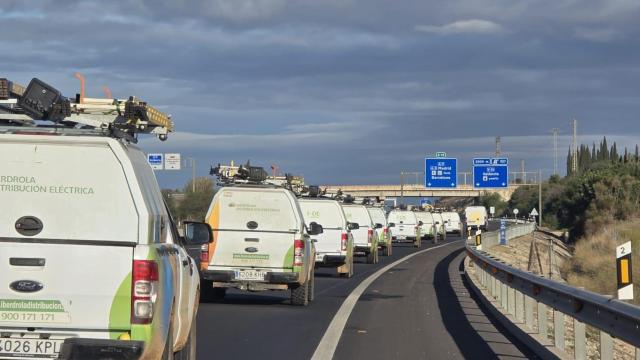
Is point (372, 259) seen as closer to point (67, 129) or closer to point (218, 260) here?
point (218, 260)

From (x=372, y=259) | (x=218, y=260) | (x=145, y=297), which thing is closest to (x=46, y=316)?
(x=145, y=297)

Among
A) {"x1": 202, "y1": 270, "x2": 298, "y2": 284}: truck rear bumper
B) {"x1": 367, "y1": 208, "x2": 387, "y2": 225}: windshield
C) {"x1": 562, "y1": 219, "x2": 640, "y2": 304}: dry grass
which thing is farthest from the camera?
{"x1": 367, "y1": 208, "x2": 387, "y2": 225}: windshield

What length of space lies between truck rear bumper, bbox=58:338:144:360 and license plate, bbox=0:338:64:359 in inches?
4.6

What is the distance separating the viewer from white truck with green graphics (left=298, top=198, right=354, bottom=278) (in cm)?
2581

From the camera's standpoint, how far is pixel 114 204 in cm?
675

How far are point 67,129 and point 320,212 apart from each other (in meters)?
18.9

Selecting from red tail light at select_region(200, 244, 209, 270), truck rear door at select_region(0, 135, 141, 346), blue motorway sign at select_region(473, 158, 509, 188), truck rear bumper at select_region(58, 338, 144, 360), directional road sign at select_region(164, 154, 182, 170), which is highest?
directional road sign at select_region(164, 154, 182, 170)

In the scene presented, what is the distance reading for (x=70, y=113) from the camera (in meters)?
7.66

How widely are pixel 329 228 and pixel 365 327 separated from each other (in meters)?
11.4

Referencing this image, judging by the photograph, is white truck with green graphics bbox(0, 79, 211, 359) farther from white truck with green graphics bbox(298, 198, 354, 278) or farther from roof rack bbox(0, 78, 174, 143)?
white truck with green graphics bbox(298, 198, 354, 278)

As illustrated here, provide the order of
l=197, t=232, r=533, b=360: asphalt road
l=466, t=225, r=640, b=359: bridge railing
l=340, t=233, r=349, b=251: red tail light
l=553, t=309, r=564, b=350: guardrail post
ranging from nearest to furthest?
l=466, t=225, r=640, b=359: bridge railing → l=553, t=309, r=564, b=350: guardrail post → l=197, t=232, r=533, b=360: asphalt road → l=340, t=233, r=349, b=251: red tail light

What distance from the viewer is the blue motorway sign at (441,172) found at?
235ft

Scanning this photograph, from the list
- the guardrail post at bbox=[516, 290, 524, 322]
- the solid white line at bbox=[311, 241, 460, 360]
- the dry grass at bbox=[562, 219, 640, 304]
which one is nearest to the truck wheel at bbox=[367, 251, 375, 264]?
the dry grass at bbox=[562, 219, 640, 304]

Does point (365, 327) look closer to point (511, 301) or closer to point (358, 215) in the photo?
point (511, 301)
